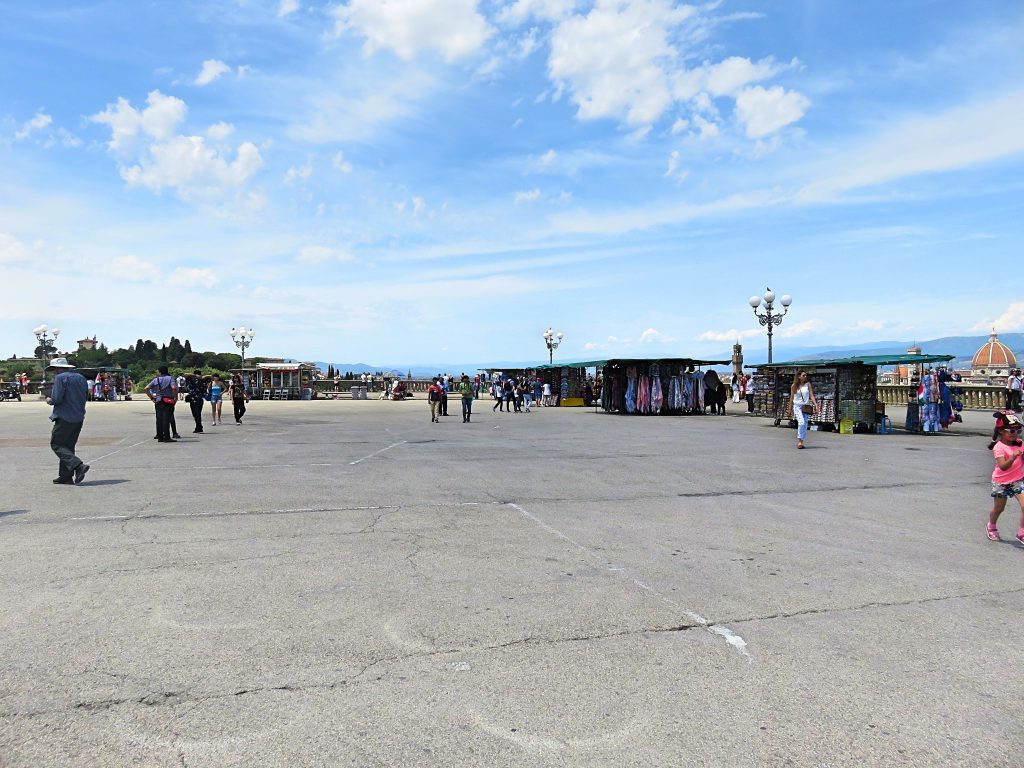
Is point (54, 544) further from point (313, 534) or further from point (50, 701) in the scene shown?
point (50, 701)

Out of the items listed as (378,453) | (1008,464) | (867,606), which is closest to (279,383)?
(378,453)

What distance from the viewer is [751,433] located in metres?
21.0

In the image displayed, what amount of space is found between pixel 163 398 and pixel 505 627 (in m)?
15.5

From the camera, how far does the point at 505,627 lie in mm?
4770

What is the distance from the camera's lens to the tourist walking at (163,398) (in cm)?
1761

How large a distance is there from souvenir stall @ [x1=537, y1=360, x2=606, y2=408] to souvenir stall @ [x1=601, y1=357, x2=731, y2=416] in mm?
9966

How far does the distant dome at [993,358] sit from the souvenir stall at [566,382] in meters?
101

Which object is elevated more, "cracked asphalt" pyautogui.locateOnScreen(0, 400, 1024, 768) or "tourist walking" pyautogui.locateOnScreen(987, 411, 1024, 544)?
"tourist walking" pyautogui.locateOnScreen(987, 411, 1024, 544)

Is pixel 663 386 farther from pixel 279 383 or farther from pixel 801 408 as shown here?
pixel 279 383

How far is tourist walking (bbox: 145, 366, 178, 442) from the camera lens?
17.6 m

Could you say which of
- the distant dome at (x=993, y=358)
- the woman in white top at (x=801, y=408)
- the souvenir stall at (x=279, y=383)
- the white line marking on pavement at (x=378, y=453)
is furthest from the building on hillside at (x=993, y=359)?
the white line marking on pavement at (x=378, y=453)

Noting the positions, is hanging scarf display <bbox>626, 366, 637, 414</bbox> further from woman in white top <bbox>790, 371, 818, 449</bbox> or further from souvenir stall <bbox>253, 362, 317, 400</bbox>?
souvenir stall <bbox>253, 362, 317, 400</bbox>

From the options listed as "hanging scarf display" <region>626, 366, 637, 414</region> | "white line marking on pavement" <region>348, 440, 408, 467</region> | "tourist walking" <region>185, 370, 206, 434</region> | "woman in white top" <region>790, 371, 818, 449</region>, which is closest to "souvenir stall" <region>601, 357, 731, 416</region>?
"hanging scarf display" <region>626, 366, 637, 414</region>

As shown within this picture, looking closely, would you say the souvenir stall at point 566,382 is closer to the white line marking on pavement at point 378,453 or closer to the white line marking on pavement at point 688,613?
the white line marking on pavement at point 378,453
